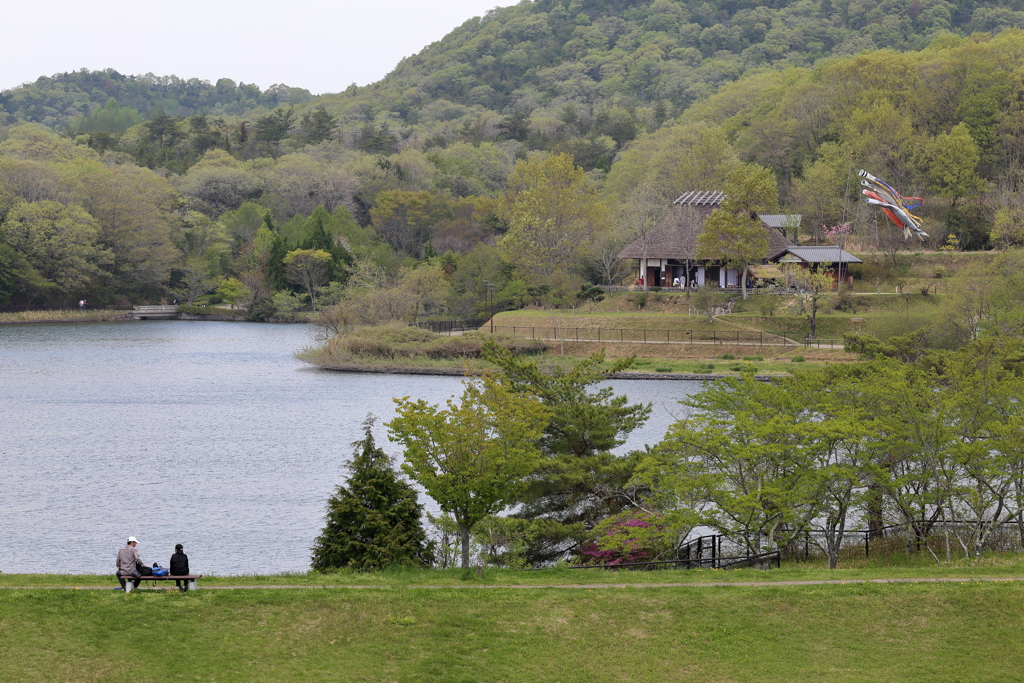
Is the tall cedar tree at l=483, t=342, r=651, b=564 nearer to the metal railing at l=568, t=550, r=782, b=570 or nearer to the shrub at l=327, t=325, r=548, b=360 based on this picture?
the metal railing at l=568, t=550, r=782, b=570

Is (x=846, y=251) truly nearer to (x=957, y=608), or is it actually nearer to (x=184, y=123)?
(x=957, y=608)

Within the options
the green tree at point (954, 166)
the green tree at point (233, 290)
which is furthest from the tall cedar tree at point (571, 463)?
the green tree at point (233, 290)

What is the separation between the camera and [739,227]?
70125mm

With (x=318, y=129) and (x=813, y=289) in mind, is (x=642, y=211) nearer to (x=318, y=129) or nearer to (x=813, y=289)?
(x=813, y=289)

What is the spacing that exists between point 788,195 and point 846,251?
1859 cm

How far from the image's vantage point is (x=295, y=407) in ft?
176

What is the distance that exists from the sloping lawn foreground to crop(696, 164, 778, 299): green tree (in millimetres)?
53016

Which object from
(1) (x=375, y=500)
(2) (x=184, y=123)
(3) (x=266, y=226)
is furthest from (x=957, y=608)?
(2) (x=184, y=123)

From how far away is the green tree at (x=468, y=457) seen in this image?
895 inches

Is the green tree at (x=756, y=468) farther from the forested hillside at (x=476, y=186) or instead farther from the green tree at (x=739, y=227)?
the forested hillside at (x=476, y=186)

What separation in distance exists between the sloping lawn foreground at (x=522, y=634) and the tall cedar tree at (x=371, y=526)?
2833 mm

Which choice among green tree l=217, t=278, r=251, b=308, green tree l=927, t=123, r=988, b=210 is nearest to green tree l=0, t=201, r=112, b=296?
green tree l=217, t=278, r=251, b=308

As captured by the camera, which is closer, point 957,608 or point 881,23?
point 957,608

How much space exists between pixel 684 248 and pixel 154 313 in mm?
58642
